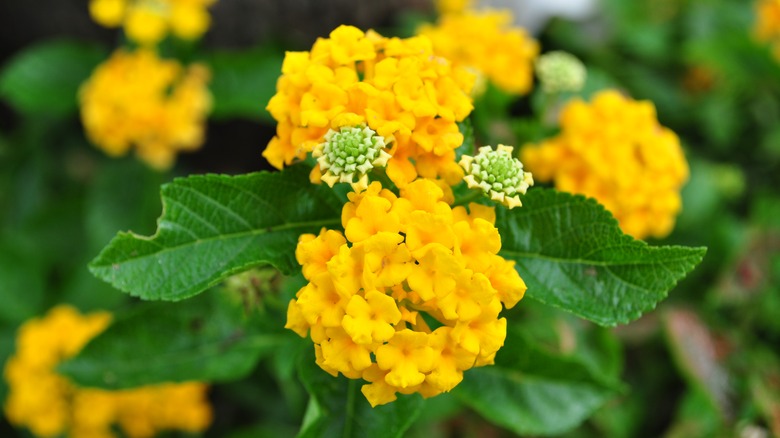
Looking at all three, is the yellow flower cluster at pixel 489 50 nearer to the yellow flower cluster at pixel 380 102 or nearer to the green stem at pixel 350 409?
the yellow flower cluster at pixel 380 102

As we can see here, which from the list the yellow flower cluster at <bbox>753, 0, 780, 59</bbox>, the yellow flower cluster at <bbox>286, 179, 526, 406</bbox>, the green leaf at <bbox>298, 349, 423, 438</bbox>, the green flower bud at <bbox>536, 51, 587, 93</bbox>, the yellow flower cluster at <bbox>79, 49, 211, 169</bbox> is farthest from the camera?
the yellow flower cluster at <bbox>753, 0, 780, 59</bbox>

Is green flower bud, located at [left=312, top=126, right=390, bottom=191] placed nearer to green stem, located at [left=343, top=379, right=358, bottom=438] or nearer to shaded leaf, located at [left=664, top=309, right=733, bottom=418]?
green stem, located at [left=343, top=379, right=358, bottom=438]

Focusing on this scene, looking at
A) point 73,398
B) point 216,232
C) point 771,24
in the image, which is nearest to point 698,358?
point 771,24

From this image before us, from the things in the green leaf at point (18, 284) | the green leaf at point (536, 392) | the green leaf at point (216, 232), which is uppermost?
the green leaf at point (216, 232)

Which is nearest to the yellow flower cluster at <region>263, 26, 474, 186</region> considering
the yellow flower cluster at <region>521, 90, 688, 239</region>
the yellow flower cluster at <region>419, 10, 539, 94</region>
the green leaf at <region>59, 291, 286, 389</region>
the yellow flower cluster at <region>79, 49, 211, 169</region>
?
the yellow flower cluster at <region>521, 90, 688, 239</region>

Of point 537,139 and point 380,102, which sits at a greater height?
point 380,102

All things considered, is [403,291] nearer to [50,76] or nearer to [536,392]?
[536,392]

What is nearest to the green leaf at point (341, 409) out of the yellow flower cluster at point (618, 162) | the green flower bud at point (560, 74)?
the yellow flower cluster at point (618, 162)
